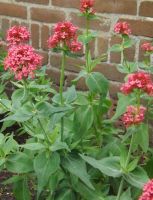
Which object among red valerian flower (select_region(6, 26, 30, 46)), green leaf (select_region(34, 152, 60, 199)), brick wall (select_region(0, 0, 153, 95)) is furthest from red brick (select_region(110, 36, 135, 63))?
green leaf (select_region(34, 152, 60, 199))

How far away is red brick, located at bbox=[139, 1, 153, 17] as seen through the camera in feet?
9.25

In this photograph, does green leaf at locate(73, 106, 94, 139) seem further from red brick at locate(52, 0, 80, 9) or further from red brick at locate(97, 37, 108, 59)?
red brick at locate(52, 0, 80, 9)

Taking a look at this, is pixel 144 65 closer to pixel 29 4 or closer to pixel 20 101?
pixel 20 101

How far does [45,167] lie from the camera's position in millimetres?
1908

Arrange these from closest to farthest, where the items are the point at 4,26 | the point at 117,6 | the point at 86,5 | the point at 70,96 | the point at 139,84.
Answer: the point at 139,84
the point at 70,96
the point at 86,5
the point at 117,6
the point at 4,26

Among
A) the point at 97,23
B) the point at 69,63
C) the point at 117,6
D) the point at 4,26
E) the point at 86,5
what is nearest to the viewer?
the point at 86,5

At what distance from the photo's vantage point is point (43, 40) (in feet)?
11.0

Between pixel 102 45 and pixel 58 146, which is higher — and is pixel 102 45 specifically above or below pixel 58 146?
above

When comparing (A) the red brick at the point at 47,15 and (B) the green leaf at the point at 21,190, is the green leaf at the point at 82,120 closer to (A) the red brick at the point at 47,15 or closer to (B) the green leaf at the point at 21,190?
(B) the green leaf at the point at 21,190

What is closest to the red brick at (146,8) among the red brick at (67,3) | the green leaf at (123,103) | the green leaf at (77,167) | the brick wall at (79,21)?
the brick wall at (79,21)

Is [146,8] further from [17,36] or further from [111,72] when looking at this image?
[17,36]

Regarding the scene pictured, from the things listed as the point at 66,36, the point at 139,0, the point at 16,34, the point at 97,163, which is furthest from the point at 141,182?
the point at 139,0

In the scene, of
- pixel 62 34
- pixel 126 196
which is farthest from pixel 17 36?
pixel 126 196

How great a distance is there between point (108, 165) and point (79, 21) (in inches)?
56.0
